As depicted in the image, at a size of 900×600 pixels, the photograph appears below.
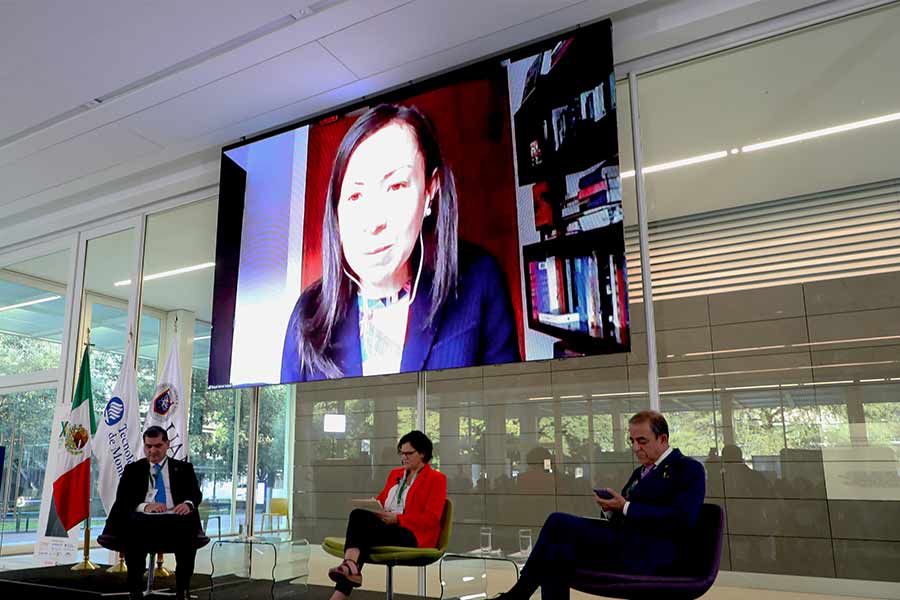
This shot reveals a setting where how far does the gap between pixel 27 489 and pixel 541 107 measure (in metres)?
6.83

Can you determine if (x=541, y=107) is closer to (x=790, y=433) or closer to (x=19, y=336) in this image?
(x=790, y=433)

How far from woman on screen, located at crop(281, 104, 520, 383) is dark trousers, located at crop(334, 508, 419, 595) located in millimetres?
1151

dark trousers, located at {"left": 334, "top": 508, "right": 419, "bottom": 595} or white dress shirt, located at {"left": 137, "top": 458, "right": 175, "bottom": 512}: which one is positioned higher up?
white dress shirt, located at {"left": 137, "top": 458, "right": 175, "bottom": 512}

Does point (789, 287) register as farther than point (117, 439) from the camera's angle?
No

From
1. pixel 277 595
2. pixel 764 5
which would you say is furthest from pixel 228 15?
pixel 277 595

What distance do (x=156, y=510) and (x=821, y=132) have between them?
4.58 meters

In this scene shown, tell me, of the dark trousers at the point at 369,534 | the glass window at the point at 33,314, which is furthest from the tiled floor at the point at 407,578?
the glass window at the point at 33,314

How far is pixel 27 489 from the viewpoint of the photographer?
786 cm

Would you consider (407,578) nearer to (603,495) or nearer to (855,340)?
(603,495)

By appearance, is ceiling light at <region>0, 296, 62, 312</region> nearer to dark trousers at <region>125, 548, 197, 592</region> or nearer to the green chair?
dark trousers at <region>125, 548, 197, 592</region>

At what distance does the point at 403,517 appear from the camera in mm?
4133

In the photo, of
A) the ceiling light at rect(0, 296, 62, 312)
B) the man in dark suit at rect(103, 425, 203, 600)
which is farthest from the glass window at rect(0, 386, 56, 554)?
the man in dark suit at rect(103, 425, 203, 600)

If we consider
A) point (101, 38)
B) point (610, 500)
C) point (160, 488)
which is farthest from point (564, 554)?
point (101, 38)

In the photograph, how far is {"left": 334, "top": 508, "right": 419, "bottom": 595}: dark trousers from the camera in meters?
3.91
